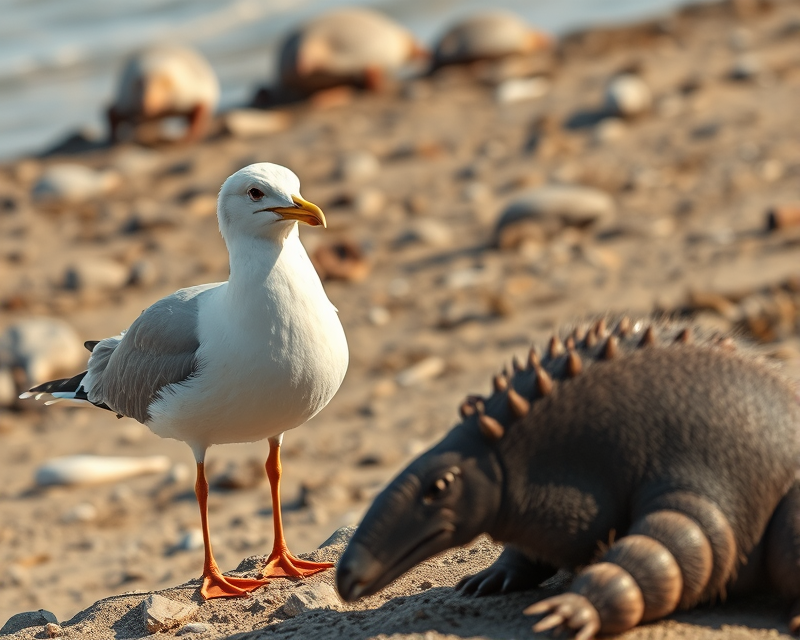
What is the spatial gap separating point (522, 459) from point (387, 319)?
23.6 feet

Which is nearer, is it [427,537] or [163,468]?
[427,537]

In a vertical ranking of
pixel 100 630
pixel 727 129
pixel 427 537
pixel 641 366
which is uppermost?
pixel 727 129

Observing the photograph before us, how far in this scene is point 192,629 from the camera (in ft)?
15.5

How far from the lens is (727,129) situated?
1341 centimetres

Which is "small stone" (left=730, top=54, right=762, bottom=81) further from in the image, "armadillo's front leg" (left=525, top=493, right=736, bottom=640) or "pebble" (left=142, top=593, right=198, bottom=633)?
"armadillo's front leg" (left=525, top=493, right=736, bottom=640)

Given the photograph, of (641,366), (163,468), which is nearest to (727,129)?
(163,468)

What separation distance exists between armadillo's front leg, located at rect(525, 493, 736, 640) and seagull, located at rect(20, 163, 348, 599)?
1.51 metres

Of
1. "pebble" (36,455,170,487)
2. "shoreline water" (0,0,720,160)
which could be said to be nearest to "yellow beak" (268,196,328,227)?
"pebble" (36,455,170,487)

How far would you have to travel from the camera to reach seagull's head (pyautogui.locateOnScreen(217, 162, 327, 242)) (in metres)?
4.88

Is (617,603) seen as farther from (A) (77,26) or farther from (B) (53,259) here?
(A) (77,26)

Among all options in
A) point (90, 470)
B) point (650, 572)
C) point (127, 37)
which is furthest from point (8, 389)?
point (127, 37)

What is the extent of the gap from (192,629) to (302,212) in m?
1.72

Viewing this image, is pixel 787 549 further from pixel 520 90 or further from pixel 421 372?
pixel 520 90

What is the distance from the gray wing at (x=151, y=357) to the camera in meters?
5.14
